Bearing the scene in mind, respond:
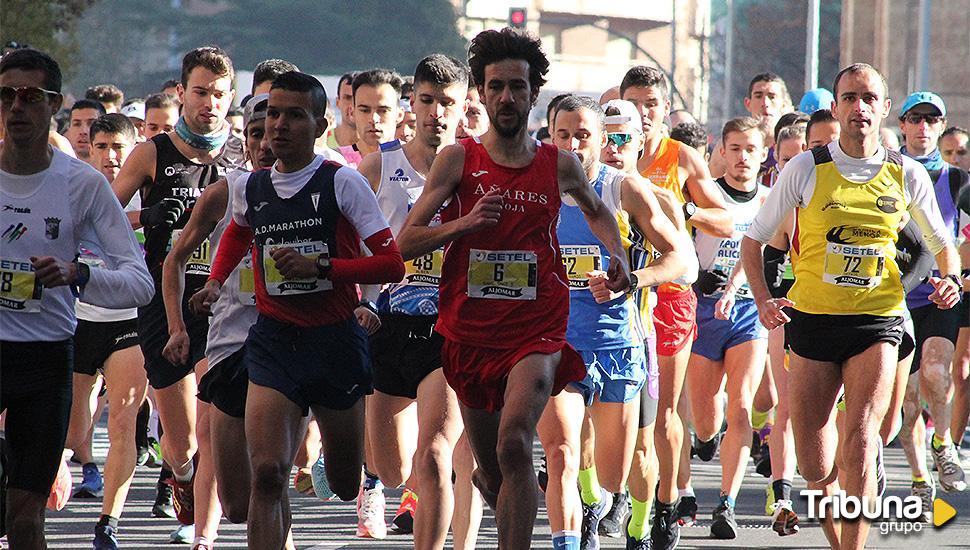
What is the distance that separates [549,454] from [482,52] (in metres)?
1.90

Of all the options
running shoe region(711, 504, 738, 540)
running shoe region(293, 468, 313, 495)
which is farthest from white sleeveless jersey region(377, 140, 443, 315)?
running shoe region(293, 468, 313, 495)

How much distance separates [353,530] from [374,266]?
3.30 m

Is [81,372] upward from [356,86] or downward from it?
downward

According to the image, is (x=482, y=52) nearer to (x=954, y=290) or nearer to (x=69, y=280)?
(x=69, y=280)

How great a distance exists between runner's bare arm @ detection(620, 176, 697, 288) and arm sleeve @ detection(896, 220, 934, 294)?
98 cm

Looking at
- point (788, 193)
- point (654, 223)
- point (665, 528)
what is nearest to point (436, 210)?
point (654, 223)

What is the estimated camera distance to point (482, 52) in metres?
6.87

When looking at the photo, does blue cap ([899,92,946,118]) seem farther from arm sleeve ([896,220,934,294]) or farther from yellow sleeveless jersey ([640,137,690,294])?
arm sleeve ([896,220,934,294])

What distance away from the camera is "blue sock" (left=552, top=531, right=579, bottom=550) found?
7637 millimetres

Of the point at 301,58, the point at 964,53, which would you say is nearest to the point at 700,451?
the point at 964,53

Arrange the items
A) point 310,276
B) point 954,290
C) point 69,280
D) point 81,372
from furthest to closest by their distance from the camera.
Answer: point 81,372 < point 954,290 < point 310,276 < point 69,280

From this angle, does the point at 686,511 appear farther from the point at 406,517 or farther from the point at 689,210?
the point at 689,210

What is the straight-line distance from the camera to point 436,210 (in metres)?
6.73

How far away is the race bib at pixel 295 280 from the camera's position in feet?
21.9
